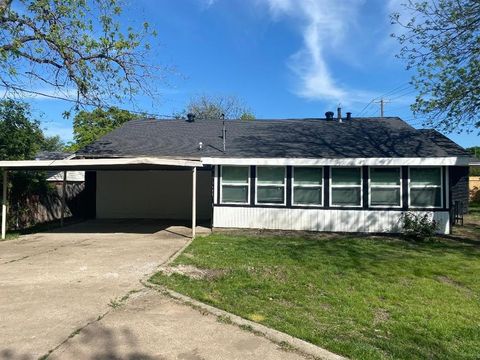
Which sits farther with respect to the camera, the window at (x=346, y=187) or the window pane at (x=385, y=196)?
the window at (x=346, y=187)

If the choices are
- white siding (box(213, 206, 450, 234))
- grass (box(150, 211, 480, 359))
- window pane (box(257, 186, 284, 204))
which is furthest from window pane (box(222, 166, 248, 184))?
grass (box(150, 211, 480, 359))

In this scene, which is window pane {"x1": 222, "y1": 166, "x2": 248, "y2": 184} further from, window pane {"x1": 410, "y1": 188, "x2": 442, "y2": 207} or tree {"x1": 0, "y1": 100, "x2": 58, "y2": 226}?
tree {"x1": 0, "y1": 100, "x2": 58, "y2": 226}

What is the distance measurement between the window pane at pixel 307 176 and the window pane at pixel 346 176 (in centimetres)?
49

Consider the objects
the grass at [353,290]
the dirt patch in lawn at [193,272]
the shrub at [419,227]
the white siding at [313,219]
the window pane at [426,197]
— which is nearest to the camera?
the grass at [353,290]

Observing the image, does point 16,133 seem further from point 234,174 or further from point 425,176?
point 425,176

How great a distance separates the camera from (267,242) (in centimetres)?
1194

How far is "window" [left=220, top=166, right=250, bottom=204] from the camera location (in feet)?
48.1

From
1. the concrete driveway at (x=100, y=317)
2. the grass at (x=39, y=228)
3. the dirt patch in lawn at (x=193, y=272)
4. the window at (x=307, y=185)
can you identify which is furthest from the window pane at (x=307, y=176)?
the grass at (x=39, y=228)

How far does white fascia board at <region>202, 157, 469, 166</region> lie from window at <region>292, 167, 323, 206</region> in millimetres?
482

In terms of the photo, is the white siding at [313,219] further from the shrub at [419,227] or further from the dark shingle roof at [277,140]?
the dark shingle roof at [277,140]

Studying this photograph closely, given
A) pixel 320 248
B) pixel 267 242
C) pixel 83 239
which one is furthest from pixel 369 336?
pixel 83 239

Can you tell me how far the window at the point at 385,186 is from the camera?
45.5 feet

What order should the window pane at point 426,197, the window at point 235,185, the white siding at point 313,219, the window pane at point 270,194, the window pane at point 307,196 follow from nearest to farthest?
the window pane at point 426,197 → the white siding at point 313,219 → the window pane at point 307,196 → the window pane at point 270,194 → the window at point 235,185

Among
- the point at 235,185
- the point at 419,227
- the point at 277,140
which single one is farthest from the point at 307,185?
the point at 419,227
